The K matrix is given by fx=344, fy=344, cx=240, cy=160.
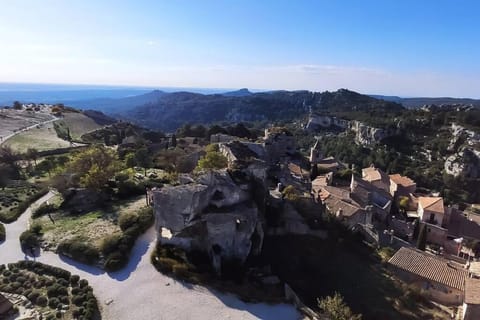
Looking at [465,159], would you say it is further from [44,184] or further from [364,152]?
[44,184]

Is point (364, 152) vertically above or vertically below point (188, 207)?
below

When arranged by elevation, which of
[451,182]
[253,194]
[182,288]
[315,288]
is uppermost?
[253,194]

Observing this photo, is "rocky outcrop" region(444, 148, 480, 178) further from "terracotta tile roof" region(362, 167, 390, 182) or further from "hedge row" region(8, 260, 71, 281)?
"hedge row" region(8, 260, 71, 281)

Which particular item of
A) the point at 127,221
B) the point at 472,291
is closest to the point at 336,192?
the point at 472,291

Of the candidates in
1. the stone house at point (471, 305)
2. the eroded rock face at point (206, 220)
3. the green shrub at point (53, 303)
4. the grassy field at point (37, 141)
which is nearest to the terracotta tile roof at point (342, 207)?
→ the stone house at point (471, 305)

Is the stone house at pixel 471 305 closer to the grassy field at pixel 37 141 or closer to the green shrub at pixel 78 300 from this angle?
the green shrub at pixel 78 300

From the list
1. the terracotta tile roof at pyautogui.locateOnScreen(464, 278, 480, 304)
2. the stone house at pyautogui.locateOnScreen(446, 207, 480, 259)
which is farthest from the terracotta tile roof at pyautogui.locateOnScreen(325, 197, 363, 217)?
the stone house at pyautogui.locateOnScreen(446, 207, 480, 259)

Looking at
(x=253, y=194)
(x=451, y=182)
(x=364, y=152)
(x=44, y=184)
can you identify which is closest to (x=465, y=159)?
(x=451, y=182)
